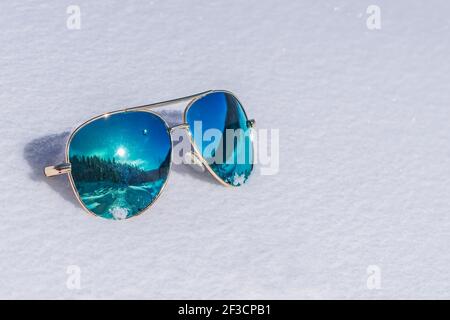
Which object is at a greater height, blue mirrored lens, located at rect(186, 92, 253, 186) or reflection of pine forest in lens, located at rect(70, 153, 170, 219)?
blue mirrored lens, located at rect(186, 92, 253, 186)

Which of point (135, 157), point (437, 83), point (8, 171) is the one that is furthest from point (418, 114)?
point (8, 171)

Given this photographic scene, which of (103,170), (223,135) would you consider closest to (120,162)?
(103,170)

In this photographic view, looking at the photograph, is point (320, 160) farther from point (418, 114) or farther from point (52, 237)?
point (52, 237)

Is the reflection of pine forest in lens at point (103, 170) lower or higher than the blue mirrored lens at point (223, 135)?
lower
